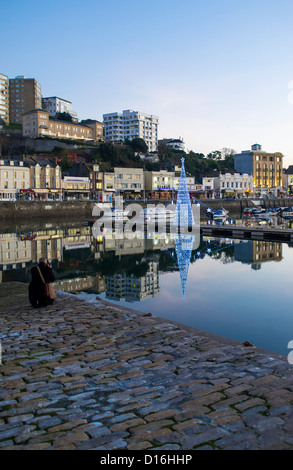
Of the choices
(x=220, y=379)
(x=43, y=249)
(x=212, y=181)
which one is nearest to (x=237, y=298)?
(x=220, y=379)

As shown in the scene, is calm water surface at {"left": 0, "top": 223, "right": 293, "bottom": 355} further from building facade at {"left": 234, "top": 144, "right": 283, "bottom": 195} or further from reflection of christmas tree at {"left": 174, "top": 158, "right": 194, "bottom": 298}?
building facade at {"left": 234, "top": 144, "right": 283, "bottom": 195}

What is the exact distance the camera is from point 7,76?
146750mm

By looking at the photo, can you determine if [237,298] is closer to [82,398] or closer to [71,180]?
[82,398]

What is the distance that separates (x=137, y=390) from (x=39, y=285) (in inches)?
231

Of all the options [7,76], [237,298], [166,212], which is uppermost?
[7,76]

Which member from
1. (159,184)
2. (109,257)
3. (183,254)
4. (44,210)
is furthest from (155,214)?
(159,184)

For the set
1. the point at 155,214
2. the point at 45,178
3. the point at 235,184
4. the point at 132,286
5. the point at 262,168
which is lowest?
the point at 132,286

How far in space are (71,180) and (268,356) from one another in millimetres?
76884

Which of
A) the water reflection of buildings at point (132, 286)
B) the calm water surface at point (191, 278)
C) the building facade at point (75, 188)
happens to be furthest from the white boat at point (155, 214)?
the water reflection of buildings at point (132, 286)

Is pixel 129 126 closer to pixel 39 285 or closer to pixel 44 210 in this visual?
pixel 44 210

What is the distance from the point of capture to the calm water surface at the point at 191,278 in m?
12.2

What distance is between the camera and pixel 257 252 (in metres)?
29.0

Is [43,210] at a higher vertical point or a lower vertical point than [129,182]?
lower

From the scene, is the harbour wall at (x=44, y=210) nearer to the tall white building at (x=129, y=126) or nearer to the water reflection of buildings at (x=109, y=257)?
the water reflection of buildings at (x=109, y=257)
